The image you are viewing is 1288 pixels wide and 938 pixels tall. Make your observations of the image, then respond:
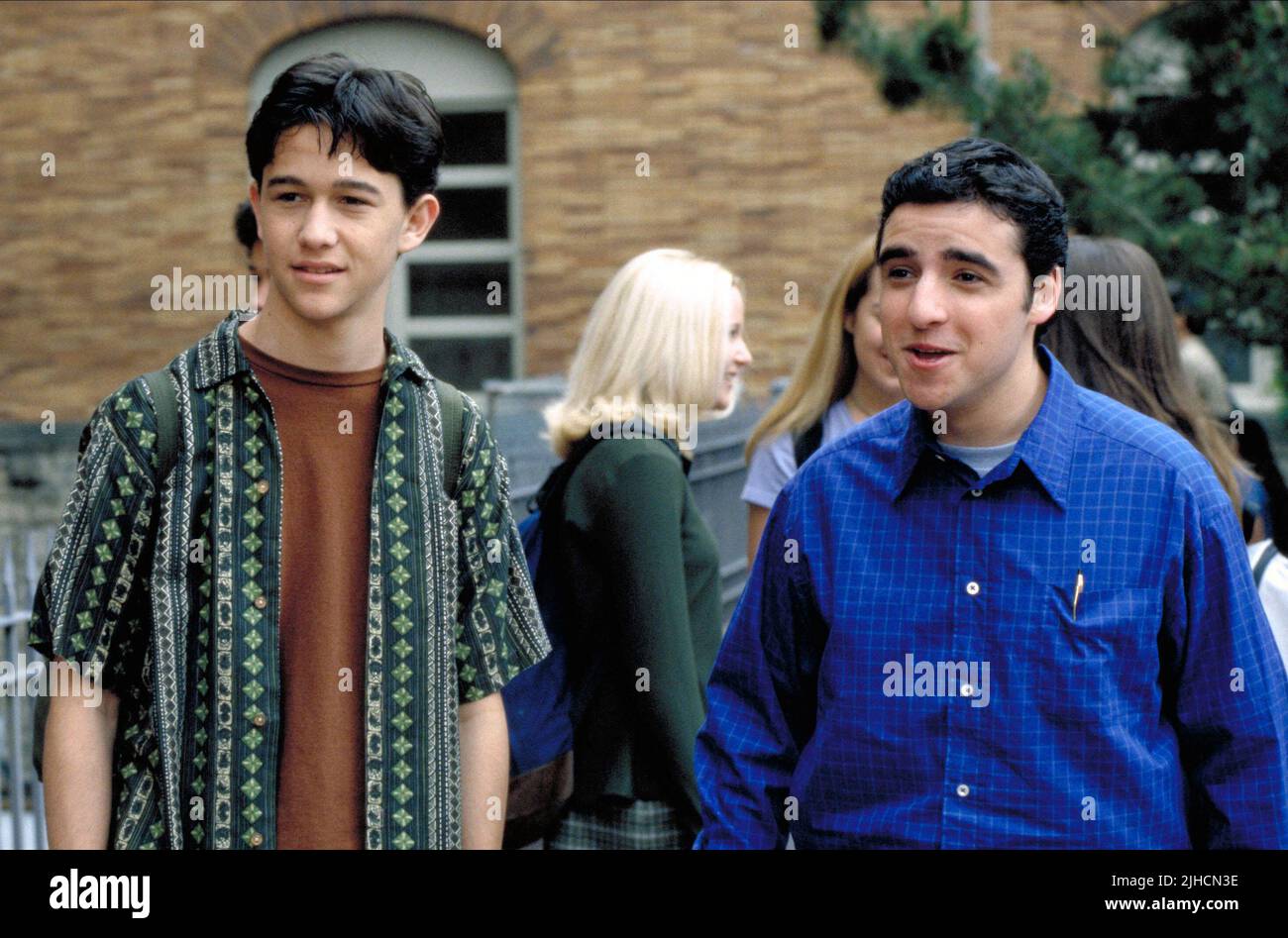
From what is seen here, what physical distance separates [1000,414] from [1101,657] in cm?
34

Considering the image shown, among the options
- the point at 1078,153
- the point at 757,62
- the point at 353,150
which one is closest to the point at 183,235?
the point at 757,62

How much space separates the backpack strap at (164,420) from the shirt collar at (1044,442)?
89 centimetres

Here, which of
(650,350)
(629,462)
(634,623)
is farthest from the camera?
(650,350)

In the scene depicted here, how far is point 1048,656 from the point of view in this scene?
1972 millimetres

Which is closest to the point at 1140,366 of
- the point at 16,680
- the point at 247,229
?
the point at 247,229

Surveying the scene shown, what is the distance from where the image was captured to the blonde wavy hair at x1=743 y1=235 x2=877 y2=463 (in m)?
3.80

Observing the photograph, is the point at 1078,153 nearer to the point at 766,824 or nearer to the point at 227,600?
the point at 766,824

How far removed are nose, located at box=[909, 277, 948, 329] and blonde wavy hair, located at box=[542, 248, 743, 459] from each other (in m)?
1.16

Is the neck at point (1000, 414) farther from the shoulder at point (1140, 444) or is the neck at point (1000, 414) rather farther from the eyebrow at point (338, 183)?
the eyebrow at point (338, 183)

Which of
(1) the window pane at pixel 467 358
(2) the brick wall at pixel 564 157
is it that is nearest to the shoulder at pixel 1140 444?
(2) the brick wall at pixel 564 157

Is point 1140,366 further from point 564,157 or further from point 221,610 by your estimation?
Result: point 564,157

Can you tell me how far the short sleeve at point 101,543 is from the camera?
1969mm

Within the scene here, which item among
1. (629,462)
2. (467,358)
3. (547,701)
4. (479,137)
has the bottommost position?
(547,701)

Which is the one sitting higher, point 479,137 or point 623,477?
point 479,137
